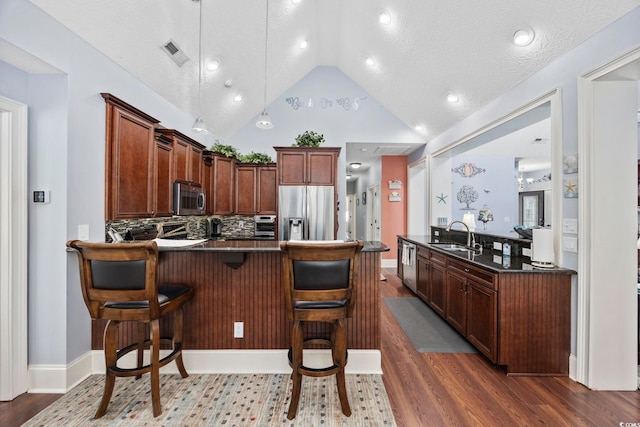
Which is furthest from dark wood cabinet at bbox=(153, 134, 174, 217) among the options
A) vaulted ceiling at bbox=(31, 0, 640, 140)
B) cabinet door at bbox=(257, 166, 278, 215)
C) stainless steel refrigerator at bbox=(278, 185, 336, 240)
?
cabinet door at bbox=(257, 166, 278, 215)

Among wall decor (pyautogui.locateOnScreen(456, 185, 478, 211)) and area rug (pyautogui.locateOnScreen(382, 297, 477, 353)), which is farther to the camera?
wall decor (pyautogui.locateOnScreen(456, 185, 478, 211))

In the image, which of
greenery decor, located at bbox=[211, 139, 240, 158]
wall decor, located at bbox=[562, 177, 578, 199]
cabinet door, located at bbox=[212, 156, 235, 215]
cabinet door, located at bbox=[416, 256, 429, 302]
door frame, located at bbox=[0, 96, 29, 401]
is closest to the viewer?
door frame, located at bbox=[0, 96, 29, 401]

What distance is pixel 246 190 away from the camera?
5016 mm

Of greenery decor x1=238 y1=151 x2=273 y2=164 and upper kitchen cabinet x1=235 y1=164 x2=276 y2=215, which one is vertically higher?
greenery decor x1=238 y1=151 x2=273 y2=164

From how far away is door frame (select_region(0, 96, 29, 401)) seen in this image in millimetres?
1970

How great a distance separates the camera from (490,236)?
3.49 meters

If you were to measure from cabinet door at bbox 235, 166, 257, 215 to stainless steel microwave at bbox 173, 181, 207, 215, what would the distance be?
0.98 metres

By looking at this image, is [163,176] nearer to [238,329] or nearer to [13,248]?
[13,248]

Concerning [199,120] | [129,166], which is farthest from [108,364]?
[199,120]

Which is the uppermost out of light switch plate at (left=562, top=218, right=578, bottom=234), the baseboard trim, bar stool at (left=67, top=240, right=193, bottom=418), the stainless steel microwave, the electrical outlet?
the stainless steel microwave

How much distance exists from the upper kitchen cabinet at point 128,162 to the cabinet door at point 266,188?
227 cm

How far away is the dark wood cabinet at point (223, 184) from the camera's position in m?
4.46

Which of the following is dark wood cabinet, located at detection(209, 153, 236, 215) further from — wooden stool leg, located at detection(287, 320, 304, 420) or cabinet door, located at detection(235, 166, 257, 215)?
wooden stool leg, located at detection(287, 320, 304, 420)

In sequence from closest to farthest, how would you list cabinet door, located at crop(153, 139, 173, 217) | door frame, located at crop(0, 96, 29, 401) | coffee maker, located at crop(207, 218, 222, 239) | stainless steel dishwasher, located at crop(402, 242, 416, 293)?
door frame, located at crop(0, 96, 29, 401) < cabinet door, located at crop(153, 139, 173, 217) < stainless steel dishwasher, located at crop(402, 242, 416, 293) < coffee maker, located at crop(207, 218, 222, 239)
